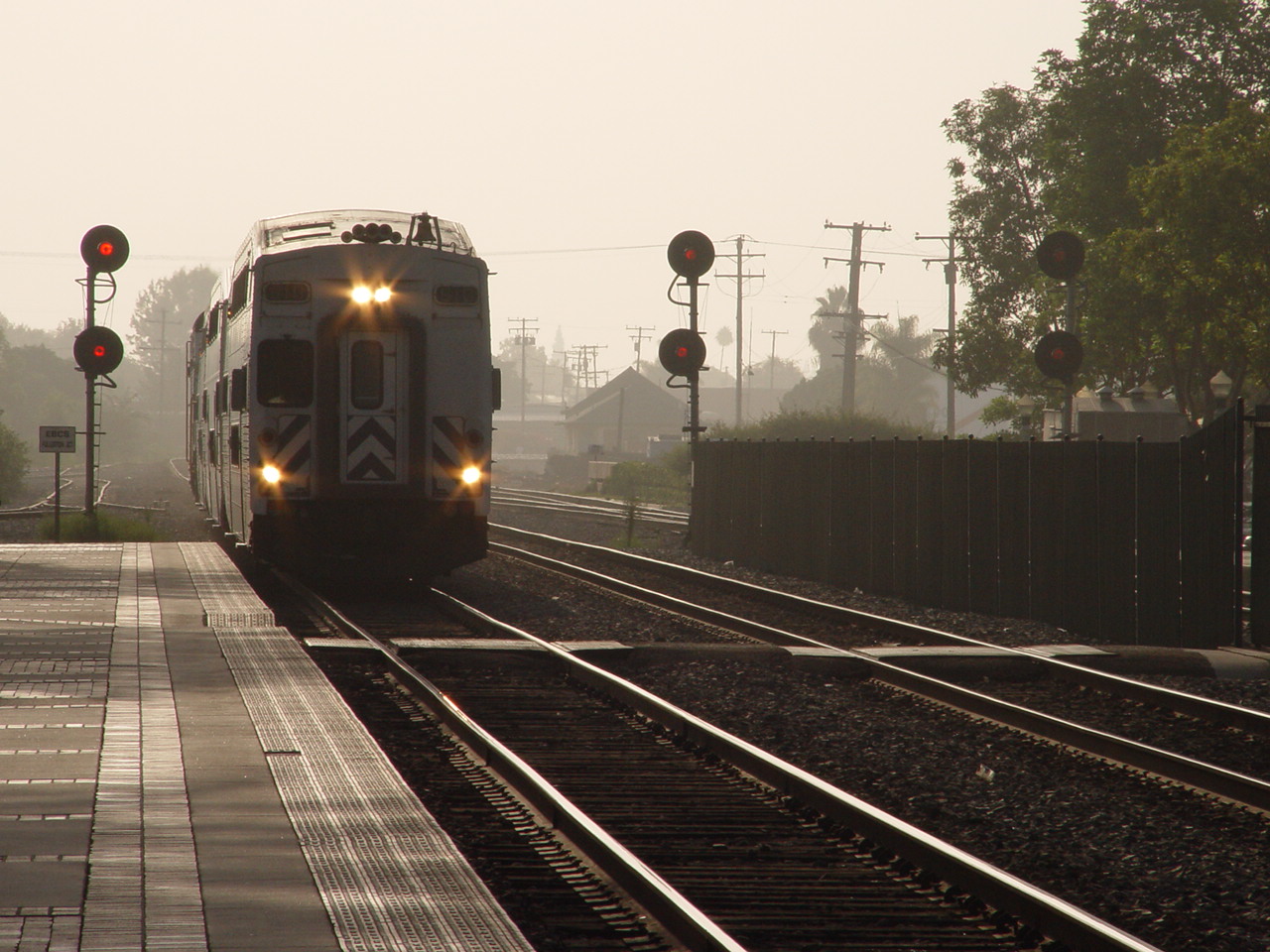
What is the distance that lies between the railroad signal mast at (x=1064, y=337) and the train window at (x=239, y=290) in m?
9.42

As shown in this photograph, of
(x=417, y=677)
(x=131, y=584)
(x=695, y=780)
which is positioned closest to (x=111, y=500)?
(x=131, y=584)

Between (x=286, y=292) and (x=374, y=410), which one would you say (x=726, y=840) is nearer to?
(x=374, y=410)

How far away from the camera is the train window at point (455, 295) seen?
49.1 ft

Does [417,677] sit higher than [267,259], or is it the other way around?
[267,259]

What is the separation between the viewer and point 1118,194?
144 ft

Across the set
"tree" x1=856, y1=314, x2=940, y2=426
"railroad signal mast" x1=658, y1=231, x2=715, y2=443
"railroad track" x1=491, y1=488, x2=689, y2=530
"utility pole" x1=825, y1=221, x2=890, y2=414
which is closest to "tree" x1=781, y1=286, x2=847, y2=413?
"tree" x1=856, y1=314, x2=940, y2=426

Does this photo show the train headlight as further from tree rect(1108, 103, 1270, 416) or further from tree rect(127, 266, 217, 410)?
tree rect(127, 266, 217, 410)

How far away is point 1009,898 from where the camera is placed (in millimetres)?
5258

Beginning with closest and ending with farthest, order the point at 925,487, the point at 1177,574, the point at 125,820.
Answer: the point at 125,820, the point at 1177,574, the point at 925,487

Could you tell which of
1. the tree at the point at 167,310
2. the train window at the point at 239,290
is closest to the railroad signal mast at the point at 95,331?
the train window at the point at 239,290

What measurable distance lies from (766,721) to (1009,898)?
3.92 metres

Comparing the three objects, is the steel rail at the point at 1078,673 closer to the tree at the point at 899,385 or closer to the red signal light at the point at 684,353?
the red signal light at the point at 684,353

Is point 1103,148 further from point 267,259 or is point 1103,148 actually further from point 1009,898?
point 1009,898

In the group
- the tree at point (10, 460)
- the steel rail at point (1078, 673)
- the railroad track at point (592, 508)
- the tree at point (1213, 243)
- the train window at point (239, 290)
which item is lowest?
the steel rail at point (1078, 673)
